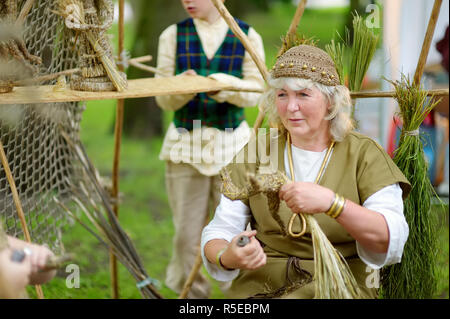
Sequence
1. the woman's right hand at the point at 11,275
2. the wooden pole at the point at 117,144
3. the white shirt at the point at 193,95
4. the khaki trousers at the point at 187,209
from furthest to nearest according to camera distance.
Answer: the khaki trousers at the point at 187,209 < the white shirt at the point at 193,95 < the wooden pole at the point at 117,144 < the woman's right hand at the point at 11,275

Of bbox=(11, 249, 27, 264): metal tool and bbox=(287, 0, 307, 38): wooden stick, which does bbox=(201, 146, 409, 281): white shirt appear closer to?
bbox=(287, 0, 307, 38): wooden stick

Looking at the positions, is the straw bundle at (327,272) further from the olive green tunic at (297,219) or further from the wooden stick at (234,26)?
the wooden stick at (234,26)

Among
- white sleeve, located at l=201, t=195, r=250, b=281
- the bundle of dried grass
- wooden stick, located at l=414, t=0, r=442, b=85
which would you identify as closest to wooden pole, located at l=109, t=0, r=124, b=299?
the bundle of dried grass

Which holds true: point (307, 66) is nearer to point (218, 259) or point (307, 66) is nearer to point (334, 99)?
point (334, 99)

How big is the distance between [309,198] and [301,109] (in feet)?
1.40

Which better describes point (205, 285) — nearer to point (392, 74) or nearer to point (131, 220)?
point (131, 220)

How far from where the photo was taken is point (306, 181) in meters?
2.55

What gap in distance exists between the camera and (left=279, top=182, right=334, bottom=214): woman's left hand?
7.22ft

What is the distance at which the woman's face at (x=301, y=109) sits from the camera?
8.09ft

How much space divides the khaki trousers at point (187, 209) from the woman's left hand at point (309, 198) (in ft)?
5.41

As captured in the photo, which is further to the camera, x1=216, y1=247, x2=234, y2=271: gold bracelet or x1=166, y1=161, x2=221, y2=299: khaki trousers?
x1=166, y1=161, x2=221, y2=299: khaki trousers

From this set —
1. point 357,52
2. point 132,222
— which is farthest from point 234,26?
point 132,222

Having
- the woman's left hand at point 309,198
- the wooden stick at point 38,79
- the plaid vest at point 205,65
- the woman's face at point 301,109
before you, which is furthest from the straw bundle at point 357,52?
the wooden stick at point 38,79

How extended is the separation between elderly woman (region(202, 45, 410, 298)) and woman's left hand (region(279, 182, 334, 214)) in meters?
0.07
